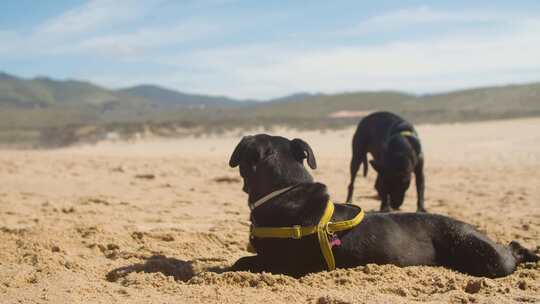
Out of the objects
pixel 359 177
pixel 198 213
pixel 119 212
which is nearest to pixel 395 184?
pixel 198 213

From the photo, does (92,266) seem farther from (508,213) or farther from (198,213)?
(508,213)

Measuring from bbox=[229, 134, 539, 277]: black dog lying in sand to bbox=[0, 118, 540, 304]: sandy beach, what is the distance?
0.51 ft

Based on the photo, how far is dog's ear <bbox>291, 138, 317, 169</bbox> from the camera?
16.4ft

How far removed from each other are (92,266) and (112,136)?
92.1ft

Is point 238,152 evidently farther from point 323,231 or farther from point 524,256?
point 524,256

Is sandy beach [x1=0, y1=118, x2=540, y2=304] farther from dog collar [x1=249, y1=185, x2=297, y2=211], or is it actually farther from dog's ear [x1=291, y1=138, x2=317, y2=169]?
dog's ear [x1=291, y1=138, x2=317, y2=169]

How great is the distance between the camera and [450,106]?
63.9 meters

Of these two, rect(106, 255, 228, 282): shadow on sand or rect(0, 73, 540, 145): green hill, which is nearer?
rect(106, 255, 228, 282): shadow on sand

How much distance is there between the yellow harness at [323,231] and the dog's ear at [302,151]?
389 mm

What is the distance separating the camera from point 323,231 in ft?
15.4

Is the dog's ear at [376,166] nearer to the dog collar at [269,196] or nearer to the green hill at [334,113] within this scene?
the dog collar at [269,196]

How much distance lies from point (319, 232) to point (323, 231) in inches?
1.3

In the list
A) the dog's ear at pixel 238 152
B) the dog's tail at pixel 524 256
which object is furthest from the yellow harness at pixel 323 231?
the dog's tail at pixel 524 256

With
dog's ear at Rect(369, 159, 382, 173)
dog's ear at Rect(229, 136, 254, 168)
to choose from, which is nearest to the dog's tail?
dog's ear at Rect(229, 136, 254, 168)
